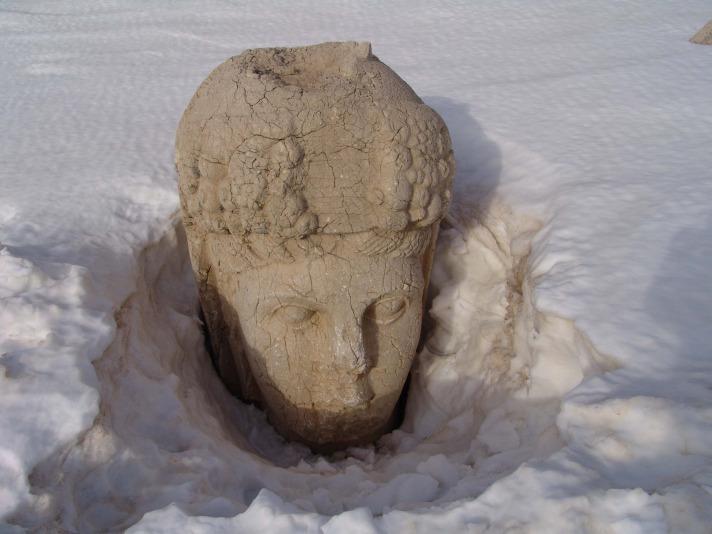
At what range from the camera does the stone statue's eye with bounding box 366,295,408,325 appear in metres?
1.87

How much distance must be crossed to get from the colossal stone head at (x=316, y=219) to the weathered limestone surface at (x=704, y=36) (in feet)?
8.46

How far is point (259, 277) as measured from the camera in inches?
72.1

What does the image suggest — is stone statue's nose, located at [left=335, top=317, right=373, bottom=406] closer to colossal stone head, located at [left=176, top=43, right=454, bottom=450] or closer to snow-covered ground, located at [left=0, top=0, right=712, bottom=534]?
colossal stone head, located at [left=176, top=43, right=454, bottom=450]

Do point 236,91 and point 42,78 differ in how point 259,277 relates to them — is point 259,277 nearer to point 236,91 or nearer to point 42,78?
point 236,91

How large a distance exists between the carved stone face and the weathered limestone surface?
2.70 meters

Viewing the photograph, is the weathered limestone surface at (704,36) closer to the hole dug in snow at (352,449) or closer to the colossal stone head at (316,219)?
the hole dug in snow at (352,449)

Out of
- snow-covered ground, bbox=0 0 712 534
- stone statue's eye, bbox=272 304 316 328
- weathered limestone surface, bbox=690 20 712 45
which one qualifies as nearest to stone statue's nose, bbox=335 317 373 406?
stone statue's eye, bbox=272 304 316 328

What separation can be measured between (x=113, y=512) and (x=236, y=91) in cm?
114

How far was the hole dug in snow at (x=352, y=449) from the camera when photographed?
1.36 meters

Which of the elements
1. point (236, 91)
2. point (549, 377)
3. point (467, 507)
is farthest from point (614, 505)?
point (236, 91)

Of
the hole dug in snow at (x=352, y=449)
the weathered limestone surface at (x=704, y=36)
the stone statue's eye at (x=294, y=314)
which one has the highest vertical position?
the weathered limestone surface at (x=704, y=36)

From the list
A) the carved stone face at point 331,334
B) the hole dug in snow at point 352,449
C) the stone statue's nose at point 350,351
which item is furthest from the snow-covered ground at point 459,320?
the stone statue's nose at point 350,351

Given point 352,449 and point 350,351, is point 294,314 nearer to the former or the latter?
point 350,351

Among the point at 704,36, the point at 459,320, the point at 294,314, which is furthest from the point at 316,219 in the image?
the point at 704,36
